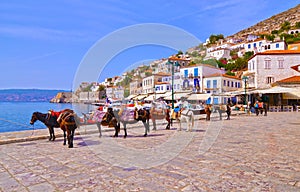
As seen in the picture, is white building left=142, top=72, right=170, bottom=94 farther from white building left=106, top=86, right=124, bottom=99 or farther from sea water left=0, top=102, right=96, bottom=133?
white building left=106, top=86, right=124, bottom=99

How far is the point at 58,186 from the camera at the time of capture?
4.01m

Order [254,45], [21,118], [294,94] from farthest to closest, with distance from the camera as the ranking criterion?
[254,45], [21,118], [294,94]

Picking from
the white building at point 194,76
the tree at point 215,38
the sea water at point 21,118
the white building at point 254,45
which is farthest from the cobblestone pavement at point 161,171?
the tree at point 215,38

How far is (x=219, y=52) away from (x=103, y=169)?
82.7m

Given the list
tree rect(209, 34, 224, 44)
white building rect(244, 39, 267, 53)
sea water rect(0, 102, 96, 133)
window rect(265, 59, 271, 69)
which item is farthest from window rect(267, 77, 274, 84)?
tree rect(209, 34, 224, 44)

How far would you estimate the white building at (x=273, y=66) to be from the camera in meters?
35.1

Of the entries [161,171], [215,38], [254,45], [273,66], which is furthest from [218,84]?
[215,38]

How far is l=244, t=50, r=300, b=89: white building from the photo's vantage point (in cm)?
3509

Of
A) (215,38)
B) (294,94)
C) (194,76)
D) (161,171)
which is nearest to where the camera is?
(161,171)

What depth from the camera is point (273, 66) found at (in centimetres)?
3566

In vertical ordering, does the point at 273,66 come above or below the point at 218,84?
above

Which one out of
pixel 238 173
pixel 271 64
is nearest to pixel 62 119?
pixel 238 173

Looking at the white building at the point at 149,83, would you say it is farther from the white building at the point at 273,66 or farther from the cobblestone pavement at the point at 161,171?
the white building at the point at 273,66

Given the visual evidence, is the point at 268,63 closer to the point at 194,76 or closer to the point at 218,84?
the point at 218,84
